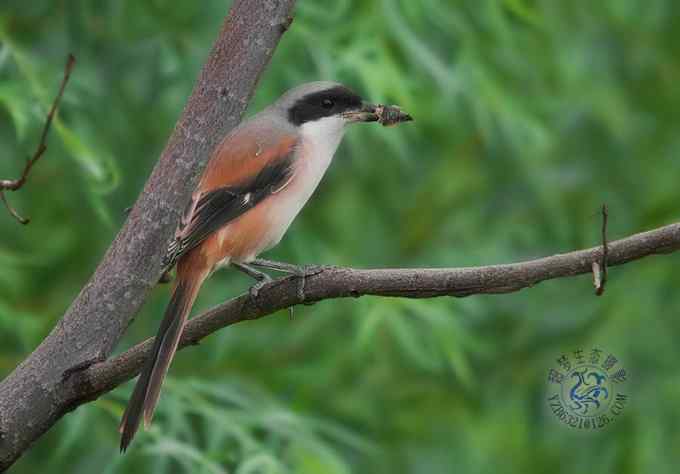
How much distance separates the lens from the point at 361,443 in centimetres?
513

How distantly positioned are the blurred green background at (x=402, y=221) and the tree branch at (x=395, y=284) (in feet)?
3.25

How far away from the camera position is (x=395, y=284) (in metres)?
2.76

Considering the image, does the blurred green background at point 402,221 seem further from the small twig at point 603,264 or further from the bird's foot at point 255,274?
the small twig at point 603,264

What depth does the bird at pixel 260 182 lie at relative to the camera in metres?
3.79

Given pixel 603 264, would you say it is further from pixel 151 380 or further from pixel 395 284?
pixel 151 380

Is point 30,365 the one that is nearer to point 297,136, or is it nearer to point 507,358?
point 297,136

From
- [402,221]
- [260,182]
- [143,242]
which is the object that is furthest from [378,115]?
[402,221]

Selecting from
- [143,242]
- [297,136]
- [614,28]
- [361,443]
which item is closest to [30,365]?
[143,242]

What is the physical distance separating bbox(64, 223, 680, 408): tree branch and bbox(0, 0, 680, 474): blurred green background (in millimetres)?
990

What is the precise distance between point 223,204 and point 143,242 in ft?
3.56

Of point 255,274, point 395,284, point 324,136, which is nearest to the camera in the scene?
point 395,284

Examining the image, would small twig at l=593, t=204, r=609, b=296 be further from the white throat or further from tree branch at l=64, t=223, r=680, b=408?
the white throat

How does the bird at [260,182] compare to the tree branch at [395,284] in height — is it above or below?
above

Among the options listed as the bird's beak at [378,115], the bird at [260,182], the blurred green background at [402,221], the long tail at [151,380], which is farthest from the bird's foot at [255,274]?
the bird's beak at [378,115]
